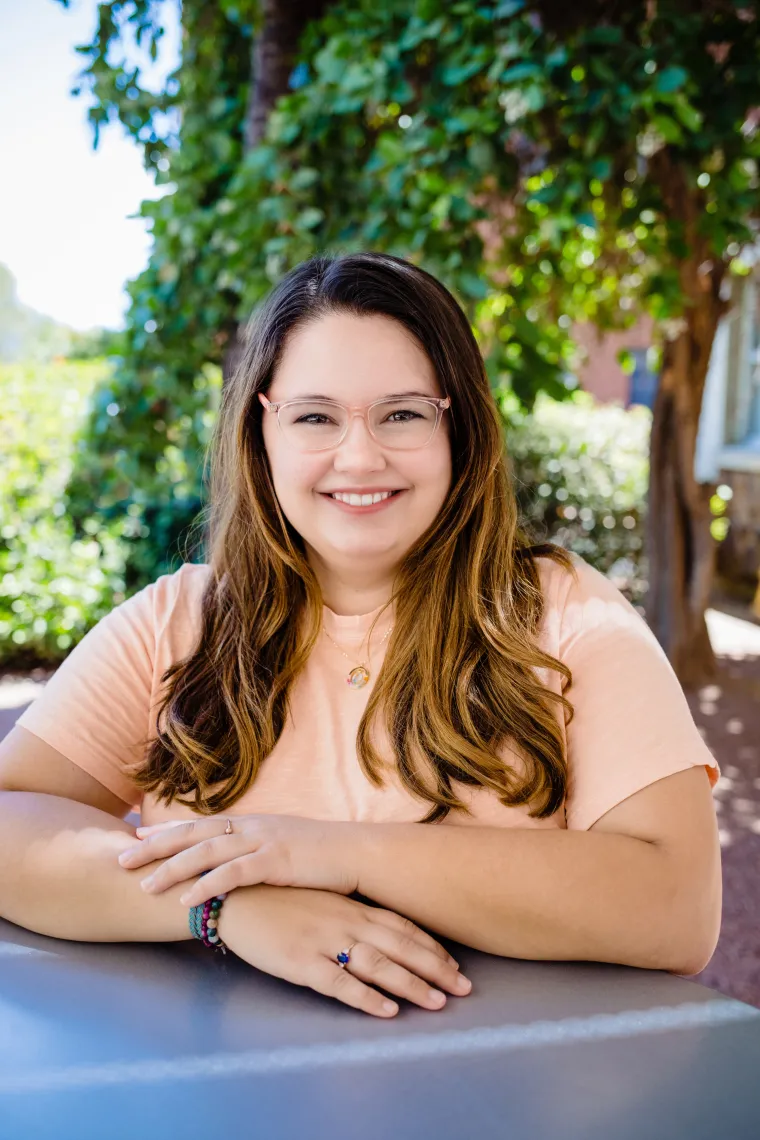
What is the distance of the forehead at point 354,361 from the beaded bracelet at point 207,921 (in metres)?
0.76

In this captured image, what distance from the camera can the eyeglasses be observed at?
1.51 metres

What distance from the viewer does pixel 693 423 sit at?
5898 millimetres

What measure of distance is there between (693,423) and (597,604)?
4.72m

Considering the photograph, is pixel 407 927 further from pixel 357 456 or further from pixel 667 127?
pixel 667 127

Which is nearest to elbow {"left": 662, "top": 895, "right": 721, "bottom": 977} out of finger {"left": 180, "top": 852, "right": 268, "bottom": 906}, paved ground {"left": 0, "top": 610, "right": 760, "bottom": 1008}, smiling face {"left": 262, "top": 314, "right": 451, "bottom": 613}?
finger {"left": 180, "top": 852, "right": 268, "bottom": 906}

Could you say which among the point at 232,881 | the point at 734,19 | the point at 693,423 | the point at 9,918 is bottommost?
the point at 9,918

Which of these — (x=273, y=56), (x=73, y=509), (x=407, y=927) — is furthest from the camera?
(x=73, y=509)

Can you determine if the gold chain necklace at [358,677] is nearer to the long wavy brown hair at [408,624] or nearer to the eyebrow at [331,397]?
the long wavy brown hair at [408,624]

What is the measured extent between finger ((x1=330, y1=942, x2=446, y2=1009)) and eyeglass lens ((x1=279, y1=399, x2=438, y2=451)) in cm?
76

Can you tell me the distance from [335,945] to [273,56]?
167 inches

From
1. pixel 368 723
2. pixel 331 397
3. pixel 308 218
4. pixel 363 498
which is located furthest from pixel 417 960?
pixel 308 218

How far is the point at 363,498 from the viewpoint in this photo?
1.54 metres

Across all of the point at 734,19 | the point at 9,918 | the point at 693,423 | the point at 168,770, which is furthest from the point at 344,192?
the point at 9,918

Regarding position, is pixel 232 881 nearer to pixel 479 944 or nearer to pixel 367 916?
pixel 367 916
